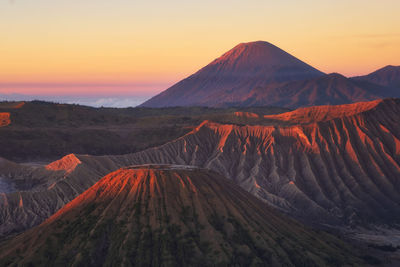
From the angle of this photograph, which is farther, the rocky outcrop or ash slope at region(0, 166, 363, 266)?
the rocky outcrop

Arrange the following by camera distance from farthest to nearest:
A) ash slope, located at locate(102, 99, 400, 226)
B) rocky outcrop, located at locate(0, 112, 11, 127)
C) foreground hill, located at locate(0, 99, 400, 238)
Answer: rocky outcrop, located at locate(0, 112, 11, 127)
ash slope, located at locate(102, 99, 400, 226)
foreground hill, located at locate(0, 99, 400, 238)

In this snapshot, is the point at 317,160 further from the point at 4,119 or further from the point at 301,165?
the point at 4,119

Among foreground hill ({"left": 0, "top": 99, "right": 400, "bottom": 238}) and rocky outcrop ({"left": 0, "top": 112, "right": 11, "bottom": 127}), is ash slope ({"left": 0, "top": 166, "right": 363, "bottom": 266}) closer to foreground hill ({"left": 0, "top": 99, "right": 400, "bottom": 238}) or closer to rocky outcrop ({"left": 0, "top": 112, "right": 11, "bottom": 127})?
foreground hill ({"left": 0, "top": 99, "right": 400, "bottom": 238})

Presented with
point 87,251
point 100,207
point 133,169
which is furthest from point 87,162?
point 87,251

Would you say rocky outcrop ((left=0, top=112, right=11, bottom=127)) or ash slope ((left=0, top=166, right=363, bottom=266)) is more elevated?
rocky outcrop ((left=0, top=112, right=11, bottom=127))

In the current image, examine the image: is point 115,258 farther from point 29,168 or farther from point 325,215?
point 29,168

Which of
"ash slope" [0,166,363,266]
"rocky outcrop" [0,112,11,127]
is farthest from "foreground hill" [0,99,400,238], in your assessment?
"rocky outcrop" [0,112,11,127]
